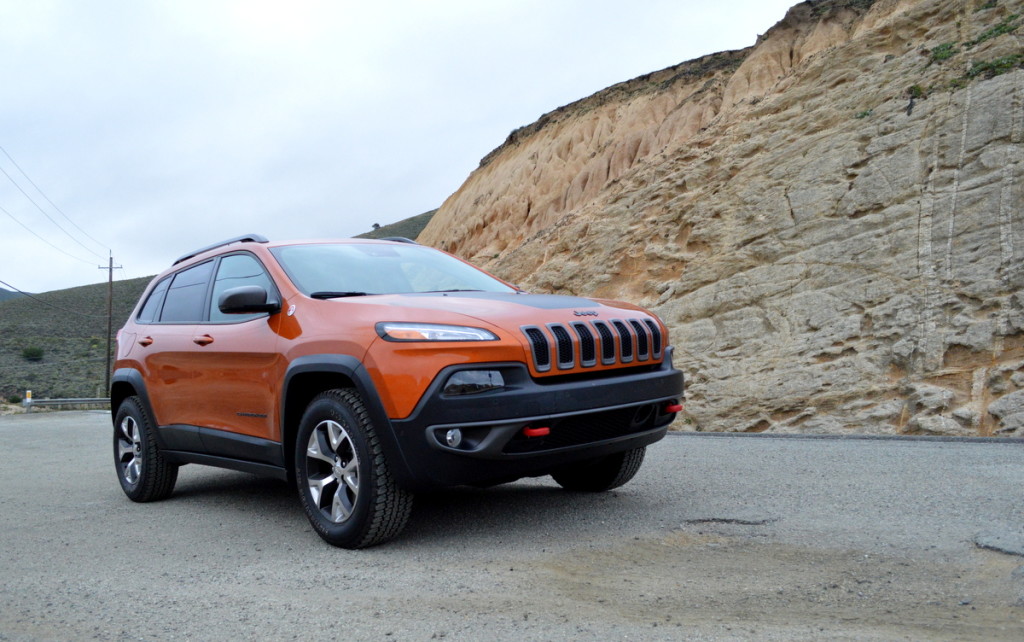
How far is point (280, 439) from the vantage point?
488 cm

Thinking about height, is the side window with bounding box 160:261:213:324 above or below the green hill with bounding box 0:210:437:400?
above

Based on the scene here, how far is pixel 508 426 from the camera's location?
407 centimetres

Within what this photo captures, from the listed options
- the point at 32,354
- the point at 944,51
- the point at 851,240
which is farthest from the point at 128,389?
the point at 32,354

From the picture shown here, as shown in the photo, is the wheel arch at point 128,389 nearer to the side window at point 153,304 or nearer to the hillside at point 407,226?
the side window at point 153,304

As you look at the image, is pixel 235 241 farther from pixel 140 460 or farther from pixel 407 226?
pixel 407 226

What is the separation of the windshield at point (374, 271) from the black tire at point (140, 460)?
6.74 ft

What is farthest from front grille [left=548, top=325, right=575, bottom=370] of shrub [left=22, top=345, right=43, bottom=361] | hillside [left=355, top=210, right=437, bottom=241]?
hillside [left=355, top=210, right=437, bottom=241]

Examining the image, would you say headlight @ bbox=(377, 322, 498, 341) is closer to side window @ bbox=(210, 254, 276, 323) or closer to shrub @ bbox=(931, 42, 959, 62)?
side window @ bbox=(210, 254, 276, 323)

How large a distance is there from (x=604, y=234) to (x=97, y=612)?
1582 cm

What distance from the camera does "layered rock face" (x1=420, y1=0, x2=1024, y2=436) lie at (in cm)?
1112

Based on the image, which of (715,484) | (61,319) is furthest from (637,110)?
(61,319)

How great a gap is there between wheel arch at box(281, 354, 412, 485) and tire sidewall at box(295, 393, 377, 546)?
0.11 meters

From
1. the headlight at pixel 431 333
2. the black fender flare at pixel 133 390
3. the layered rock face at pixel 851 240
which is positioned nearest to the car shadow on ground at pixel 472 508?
the black fender flare at pixel 133 390

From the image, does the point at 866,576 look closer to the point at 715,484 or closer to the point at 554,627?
the point at 554,627
